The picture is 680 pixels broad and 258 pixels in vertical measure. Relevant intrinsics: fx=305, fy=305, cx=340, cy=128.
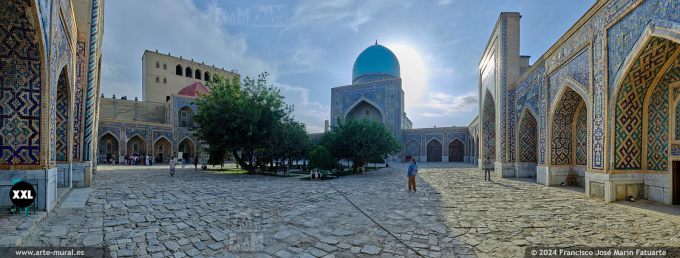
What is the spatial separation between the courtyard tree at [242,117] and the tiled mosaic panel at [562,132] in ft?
34.6

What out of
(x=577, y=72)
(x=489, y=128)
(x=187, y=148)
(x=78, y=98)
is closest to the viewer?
(x=577, y=72)

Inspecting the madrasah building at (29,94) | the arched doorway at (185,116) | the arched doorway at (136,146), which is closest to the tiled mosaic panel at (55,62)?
the madrasah building at (29,94)

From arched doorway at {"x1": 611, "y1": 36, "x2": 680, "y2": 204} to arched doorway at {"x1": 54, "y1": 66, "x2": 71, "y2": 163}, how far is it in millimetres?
13422

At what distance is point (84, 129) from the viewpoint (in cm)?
962

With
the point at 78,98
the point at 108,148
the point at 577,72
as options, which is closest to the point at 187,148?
the point at 108,148

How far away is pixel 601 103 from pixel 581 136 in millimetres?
3003

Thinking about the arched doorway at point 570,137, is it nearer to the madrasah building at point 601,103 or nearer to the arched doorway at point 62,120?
the madrasah building at point 601,103

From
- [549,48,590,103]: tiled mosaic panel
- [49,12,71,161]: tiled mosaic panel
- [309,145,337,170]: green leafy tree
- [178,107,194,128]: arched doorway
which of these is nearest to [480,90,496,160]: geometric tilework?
[549,48,590,103]: tiled mosaic panel

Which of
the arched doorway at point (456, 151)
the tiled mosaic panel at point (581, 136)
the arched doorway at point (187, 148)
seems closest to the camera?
the tiled mosaic panel at point (581, 136)

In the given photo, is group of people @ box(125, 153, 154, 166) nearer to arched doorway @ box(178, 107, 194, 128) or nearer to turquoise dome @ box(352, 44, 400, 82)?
arched doorway @ box(178, 107, 194, 128)

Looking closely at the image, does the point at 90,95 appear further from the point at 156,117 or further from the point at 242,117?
the point at 156,117

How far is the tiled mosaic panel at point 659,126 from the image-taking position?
674 centimetres

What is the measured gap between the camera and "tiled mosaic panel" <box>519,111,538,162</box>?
12.6 metres

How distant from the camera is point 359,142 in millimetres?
14523
